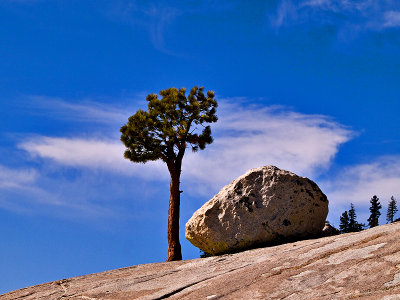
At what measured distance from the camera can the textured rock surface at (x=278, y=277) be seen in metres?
10.6

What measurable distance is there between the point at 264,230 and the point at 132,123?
11947mm

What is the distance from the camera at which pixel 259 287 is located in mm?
11805

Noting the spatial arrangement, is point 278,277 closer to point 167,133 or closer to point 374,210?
point 167,133

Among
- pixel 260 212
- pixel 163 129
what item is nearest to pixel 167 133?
pixel 163 129

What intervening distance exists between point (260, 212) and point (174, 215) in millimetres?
7838

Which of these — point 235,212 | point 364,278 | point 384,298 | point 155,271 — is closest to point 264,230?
point 235,212

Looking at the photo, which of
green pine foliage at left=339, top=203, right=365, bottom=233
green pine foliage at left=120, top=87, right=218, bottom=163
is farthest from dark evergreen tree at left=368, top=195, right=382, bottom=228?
green pine foliage at left=120, top=87, right=218, bottom=163

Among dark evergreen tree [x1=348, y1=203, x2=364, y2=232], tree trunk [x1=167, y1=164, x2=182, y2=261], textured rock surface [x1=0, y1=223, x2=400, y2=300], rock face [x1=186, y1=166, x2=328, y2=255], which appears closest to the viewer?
textured rock surface [x1=0, y1=223, x2=400, y2=300]

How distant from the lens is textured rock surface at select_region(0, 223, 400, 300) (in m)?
10.6

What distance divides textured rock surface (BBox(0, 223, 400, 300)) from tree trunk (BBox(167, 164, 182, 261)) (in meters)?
7.15

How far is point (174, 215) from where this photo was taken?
26.6 metres

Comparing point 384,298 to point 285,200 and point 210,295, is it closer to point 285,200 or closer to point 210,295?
point 210,295

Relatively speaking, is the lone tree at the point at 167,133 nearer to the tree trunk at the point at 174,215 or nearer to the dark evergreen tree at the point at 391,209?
the tree trunk at the point at 174,215

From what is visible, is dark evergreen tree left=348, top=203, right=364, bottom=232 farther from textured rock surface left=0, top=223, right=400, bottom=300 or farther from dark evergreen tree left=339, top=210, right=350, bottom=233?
textured rock surface left=0, top=223, right=400, bottom=300
